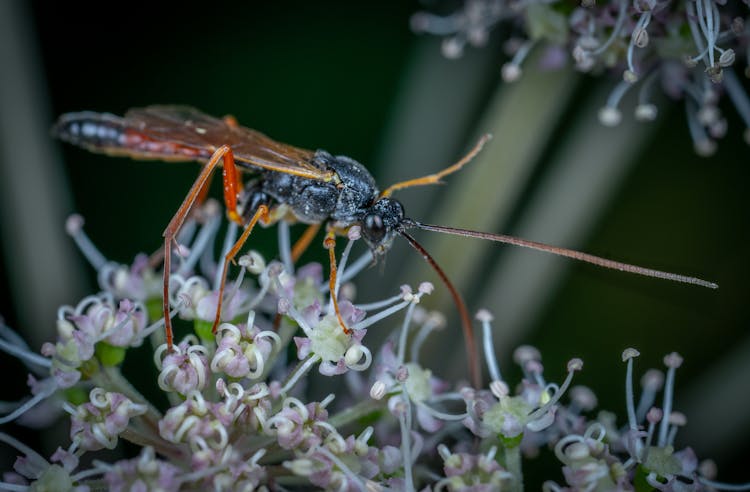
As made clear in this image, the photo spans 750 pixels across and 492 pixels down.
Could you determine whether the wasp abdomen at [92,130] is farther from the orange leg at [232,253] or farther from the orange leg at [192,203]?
the orange leg at [232,253]

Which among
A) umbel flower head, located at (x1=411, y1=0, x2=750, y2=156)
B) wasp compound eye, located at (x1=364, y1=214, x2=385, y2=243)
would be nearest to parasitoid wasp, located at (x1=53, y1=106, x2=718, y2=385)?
wasp compound eye, located at (x1=364, y1=214, x2=385, y2=243)

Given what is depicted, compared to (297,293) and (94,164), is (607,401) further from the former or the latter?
(94,164)

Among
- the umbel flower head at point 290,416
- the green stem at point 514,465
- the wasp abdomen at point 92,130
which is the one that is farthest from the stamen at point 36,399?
the green stem at point 514,465

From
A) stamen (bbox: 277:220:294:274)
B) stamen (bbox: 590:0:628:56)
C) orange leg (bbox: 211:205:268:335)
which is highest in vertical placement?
stamen (bbox: 590:0:628:56)

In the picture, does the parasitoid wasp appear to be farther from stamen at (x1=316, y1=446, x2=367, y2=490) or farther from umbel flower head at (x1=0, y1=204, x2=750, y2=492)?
stamen at (x1=316, y1=446, x2=367, y2=490)

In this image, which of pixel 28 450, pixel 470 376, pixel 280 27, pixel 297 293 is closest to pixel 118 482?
pixel 28 450

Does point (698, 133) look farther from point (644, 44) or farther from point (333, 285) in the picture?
point (333, 285)
